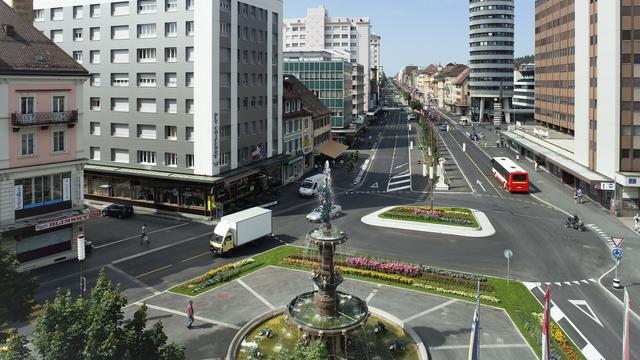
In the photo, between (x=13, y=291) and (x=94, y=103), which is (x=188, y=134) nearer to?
(x=94, y=103)

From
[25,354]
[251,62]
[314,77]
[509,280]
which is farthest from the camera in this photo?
[314,77]

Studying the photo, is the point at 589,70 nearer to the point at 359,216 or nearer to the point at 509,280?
the point at 359,216

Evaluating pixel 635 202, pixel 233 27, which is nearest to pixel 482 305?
pixel 635 202

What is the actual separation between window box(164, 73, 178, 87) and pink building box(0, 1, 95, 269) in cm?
1426

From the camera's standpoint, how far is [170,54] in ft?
191

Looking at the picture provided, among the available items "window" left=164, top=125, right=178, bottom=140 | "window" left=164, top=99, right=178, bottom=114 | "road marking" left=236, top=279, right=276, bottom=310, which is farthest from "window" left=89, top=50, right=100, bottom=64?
"road marking" left=236, top=279, right=276, bottom=310

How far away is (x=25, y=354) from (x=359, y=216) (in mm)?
42045

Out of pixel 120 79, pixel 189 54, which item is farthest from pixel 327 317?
pixel 120 79

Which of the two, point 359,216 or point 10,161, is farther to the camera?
point 359,216

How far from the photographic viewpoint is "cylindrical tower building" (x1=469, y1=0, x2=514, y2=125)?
7101 inches

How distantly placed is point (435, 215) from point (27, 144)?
3812 cm

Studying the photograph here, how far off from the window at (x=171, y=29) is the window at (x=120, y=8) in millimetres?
6303

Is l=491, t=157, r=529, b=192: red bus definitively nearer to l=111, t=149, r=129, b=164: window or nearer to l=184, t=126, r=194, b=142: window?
l=184, t=126, r=194, b=142: window

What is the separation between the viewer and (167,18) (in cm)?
5781
